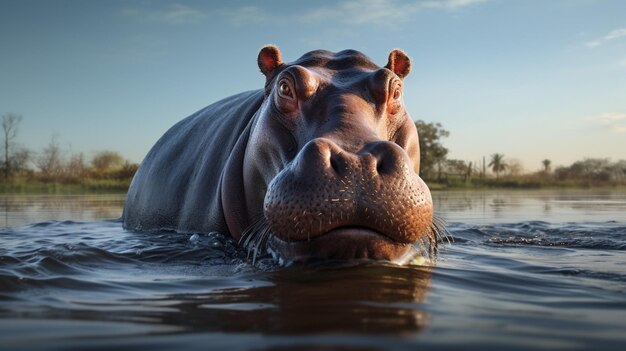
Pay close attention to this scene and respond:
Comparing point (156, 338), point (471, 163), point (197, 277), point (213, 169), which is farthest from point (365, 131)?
point (471, 163)

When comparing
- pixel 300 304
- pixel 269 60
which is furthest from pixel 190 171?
pixel 300 304

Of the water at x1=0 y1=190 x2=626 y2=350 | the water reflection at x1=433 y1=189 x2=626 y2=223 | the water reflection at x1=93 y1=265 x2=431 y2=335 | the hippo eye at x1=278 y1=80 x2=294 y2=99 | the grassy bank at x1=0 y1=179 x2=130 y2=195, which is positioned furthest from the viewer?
the grassy bank at x1=0 y1=179 x2=130 y2=195

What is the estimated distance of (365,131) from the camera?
3.01 m

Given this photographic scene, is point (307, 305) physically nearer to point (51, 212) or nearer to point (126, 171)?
point (51, 212)

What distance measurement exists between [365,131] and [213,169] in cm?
213

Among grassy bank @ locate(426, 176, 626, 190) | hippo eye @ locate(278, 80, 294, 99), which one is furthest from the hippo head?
grassy bank @ locate(426, 176, 626, 190)

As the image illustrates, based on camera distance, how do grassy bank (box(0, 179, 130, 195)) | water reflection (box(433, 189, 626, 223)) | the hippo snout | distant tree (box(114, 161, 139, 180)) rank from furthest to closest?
distant tree (box(114, 161, 139, 180)) < grassy bank (box(0, 179, 130, 195)) < water reflection (box(433, 189, 626, 223)) < the hippo snout

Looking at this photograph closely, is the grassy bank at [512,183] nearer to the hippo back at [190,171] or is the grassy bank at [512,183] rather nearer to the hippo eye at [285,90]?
the hippo back at [190,171]

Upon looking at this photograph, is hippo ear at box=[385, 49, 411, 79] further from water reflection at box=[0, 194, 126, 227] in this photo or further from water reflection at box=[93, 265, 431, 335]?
water reflection at box=[0, 194, 126, 227]

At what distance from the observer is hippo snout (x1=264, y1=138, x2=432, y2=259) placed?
8.44ft

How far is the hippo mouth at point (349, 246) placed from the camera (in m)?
2.65

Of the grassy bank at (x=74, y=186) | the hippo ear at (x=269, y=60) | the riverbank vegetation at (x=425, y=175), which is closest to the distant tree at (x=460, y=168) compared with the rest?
the riverbank vegetation at (x=425, y=175)

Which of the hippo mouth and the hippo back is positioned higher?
the hippo back

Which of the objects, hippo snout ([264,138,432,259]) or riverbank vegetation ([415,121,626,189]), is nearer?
hippo snout ([264,138,432,259])
